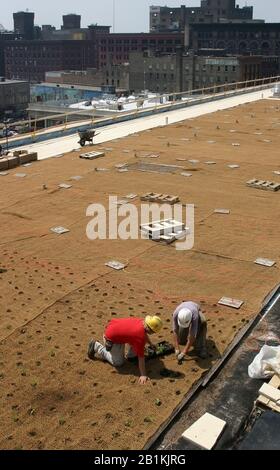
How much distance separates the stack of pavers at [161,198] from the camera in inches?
576

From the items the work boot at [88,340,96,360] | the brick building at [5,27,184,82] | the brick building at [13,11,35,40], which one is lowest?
the work boot at [88,340,96,360]

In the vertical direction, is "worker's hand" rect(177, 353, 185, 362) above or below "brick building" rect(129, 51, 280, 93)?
below

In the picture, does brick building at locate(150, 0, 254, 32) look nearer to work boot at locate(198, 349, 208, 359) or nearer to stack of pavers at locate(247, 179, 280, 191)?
stack of pavers at locate(247, 179, 280, 191)

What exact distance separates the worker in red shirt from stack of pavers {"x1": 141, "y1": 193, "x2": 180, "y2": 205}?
787 centimetres

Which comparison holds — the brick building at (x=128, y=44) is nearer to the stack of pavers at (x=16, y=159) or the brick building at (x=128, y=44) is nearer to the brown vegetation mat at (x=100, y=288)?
the stack of pavers at (x=16, y=159)

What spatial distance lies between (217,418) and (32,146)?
1950 cm

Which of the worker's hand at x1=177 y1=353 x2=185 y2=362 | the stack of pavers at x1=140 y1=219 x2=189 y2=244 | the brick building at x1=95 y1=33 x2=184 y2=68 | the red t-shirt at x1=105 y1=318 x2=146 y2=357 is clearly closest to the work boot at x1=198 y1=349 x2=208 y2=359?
the worker's hand at x1=177 y1=353 x2=185 y2=362

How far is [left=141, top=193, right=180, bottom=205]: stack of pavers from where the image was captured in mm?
14633

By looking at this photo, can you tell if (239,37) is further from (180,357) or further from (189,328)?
(180,357)

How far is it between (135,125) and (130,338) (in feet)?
79.0

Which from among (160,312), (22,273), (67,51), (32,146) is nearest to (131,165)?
(32,146)

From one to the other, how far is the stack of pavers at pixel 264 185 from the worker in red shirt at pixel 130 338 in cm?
1041

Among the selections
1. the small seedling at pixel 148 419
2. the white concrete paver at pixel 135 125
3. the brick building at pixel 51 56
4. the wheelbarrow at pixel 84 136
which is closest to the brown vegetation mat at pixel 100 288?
the small seedling at pixel 148 419

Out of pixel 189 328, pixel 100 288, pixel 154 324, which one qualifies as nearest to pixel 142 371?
pixel 154 324
